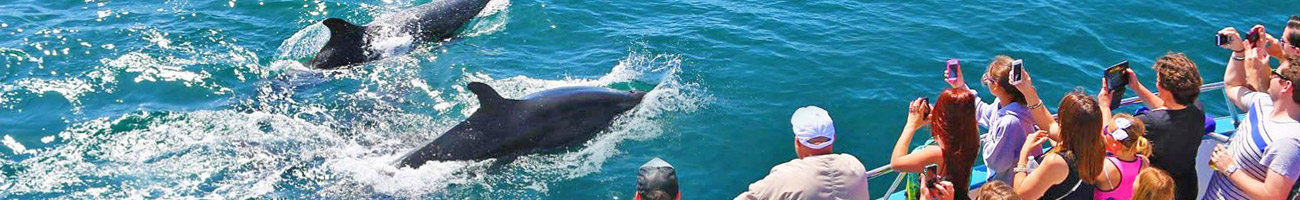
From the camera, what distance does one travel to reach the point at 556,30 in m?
15.4

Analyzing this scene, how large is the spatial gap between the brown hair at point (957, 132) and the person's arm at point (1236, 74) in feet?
10.3

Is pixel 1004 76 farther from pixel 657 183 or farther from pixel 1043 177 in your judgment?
pixel 657 183

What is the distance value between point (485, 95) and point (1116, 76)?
587cm

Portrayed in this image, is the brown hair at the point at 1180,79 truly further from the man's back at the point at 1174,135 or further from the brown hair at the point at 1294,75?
the brown hair at the point at 1294,75

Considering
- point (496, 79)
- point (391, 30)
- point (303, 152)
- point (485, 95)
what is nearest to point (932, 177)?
point (485, 95)

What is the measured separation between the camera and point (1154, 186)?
4.95m

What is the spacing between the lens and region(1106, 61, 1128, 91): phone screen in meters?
6.81

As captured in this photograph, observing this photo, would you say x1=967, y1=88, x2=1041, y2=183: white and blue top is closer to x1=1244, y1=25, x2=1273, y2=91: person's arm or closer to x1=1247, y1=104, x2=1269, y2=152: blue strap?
x1=1247, y1=104, x2=1269, y2=152: blue strap

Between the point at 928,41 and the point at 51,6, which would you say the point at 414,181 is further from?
the point at 51,6

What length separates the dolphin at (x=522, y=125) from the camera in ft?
33.7

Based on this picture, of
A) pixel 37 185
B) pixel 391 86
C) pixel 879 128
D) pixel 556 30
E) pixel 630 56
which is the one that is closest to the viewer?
pixel 37 185

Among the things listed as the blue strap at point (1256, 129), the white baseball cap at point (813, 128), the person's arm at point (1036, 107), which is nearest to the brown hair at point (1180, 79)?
the blue strap at point (1256, 129)

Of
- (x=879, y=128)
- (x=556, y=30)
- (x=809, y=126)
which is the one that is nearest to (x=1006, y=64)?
(x=809, y=126)

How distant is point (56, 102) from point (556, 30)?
6.72 meters
